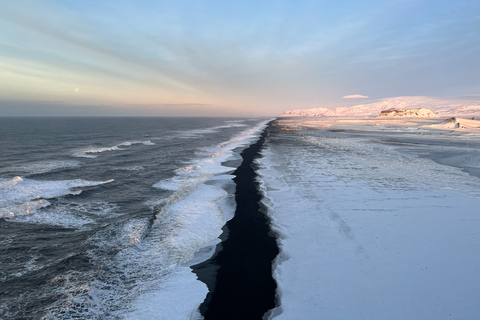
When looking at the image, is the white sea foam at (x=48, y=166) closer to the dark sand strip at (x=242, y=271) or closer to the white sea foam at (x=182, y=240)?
the white sea foam at (x=182, y=240)

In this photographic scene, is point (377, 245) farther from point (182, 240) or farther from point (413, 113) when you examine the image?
point (413, 113)

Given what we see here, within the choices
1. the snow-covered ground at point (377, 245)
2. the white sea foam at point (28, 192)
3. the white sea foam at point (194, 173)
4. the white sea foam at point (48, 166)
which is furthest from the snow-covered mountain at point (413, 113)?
the white sea foam at point (28, 192)

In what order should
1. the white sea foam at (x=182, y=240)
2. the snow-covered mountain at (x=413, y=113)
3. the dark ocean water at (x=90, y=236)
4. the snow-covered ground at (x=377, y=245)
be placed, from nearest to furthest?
the snow-covered ground at (x=377, y=245) → the white sea foam at (x=182, y=240) → the dark ocean water at (x=90, y=236) → the snow-covered mountain at (x=413, y=113)

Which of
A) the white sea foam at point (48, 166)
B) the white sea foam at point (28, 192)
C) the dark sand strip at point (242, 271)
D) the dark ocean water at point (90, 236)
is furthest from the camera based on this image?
the white sea foam at point (48, 166)

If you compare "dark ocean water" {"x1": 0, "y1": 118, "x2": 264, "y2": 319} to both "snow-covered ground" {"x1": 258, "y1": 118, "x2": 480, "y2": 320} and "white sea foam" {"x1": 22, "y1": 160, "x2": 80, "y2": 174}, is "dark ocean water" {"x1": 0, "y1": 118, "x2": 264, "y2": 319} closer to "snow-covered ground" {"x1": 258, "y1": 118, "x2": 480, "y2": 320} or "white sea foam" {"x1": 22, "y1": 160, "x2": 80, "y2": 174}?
"white sea foam" {"x1": 22, "y1": 160, "x2": 80, "y2": 174}

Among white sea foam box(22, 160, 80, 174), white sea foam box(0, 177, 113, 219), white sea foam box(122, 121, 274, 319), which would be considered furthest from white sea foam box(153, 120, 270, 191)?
white sea foam box(22, 160, 80, 174)

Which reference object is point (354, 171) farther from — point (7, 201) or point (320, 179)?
point (7, 201)

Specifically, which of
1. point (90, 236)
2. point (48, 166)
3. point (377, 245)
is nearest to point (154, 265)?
point (90, 236)
